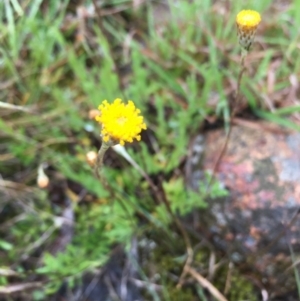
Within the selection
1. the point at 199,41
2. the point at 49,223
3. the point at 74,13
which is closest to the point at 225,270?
the point at 49,223

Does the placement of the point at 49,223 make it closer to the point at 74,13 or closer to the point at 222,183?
Answer: the point at 222,183

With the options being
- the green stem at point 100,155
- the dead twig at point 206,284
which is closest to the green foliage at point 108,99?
the dead twig at point 206,284

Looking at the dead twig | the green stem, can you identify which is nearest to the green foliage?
Answer: the dead twig

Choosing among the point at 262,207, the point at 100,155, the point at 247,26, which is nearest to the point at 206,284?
the point at 262,207

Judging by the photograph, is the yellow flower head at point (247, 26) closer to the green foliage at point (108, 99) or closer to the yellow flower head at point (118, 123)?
the yellow flower head at point (118, 123)

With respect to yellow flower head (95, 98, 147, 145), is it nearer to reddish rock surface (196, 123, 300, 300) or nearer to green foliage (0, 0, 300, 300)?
green foliage (0, 0, 300, 300)

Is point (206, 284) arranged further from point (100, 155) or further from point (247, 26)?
point (247, 26)
